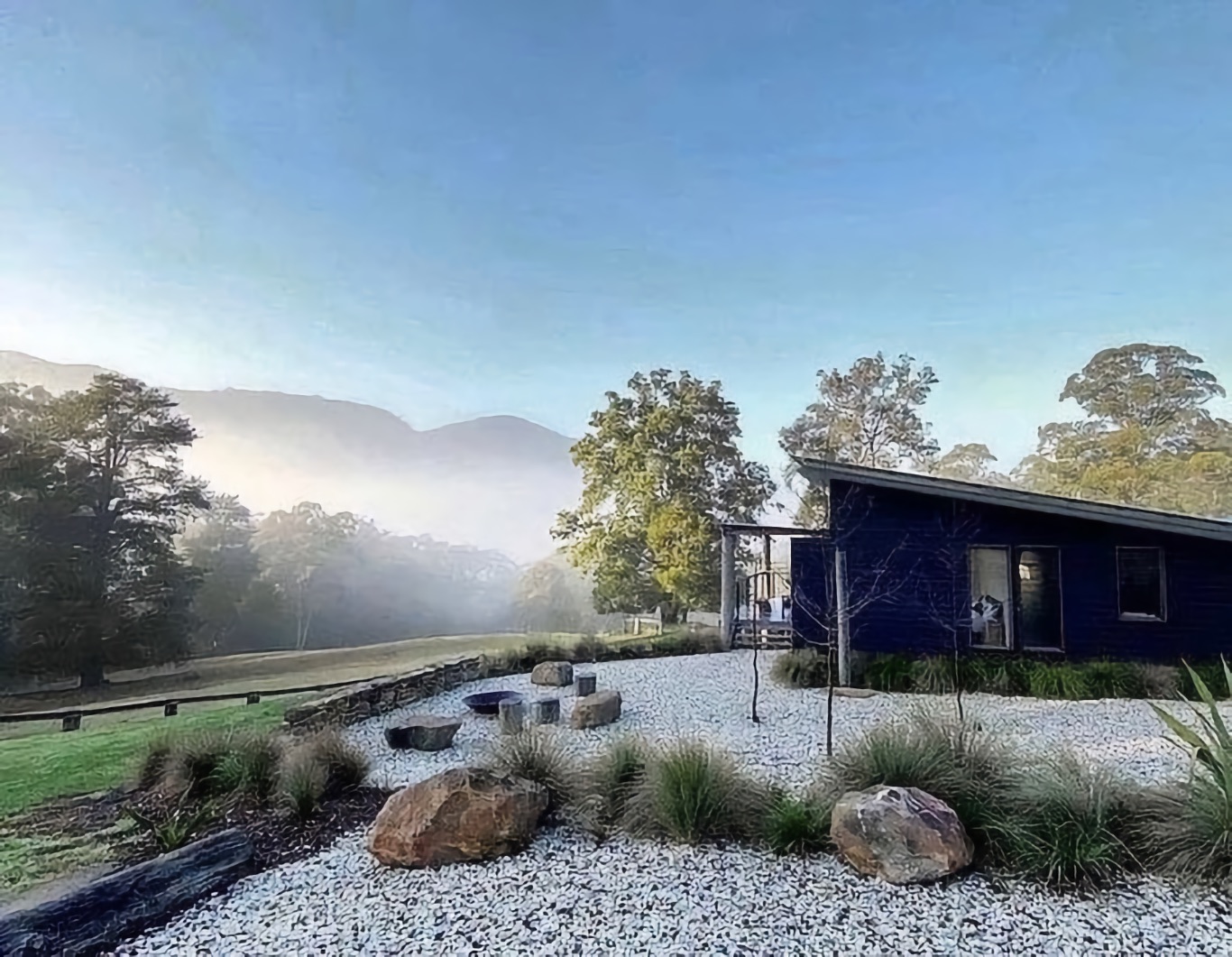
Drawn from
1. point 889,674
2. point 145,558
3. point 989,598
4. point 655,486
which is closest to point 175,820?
point 145,558

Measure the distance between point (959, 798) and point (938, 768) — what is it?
6.8 inches

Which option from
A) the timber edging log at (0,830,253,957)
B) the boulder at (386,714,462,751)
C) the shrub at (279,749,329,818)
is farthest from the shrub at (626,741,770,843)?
the boulder at (386,714,462,751)

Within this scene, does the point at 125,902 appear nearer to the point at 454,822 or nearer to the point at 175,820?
the point at 175,820

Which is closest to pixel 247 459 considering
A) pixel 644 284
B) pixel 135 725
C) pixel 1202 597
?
pixel 135 725

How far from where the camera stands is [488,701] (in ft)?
24.4

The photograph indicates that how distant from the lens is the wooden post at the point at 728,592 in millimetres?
10828

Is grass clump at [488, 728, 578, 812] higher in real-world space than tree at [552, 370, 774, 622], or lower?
lower

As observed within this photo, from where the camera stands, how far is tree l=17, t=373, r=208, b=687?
269 inches

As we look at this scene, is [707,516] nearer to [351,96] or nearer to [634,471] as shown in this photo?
[634,471]

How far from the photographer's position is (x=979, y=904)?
3006 mm

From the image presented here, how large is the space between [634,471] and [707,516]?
1744 mm

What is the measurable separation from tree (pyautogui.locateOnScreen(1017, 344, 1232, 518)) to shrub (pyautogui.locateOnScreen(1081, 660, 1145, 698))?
412 inches

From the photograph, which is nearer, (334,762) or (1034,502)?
(334,762)

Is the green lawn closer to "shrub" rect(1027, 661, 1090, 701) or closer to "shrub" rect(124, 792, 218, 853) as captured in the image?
"shrub" rect(124, 792, 218, 853)
